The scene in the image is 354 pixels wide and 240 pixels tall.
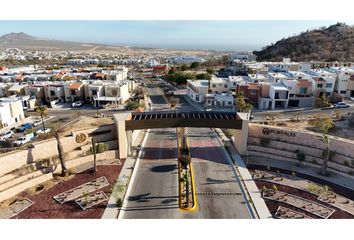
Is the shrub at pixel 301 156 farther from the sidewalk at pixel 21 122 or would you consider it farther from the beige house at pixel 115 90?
the sidewalk at pixel 21 122

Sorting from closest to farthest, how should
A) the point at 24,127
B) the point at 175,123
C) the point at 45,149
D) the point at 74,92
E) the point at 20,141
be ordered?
the point at 45,149 → the point at 175,123 → the point at 20,141 → the point at 24,127 → the point at 74,92

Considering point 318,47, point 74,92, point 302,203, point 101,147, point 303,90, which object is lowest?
point 302,203

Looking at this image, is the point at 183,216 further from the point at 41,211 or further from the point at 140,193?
the point at 41,211

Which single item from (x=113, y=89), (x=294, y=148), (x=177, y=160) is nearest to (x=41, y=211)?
(x=177, y=160)

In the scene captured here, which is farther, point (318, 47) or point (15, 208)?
point (318, 47)

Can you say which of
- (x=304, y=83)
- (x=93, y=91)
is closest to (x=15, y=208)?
(x=93, y=91)

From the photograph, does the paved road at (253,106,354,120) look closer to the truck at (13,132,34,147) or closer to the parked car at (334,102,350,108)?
the parked car at (334,102,350,108)

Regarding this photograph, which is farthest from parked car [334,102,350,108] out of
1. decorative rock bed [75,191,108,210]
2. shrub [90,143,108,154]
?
decorative rock bed [75,191,108,210]

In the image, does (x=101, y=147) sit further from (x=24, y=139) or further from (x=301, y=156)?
(x=301, y=156)
